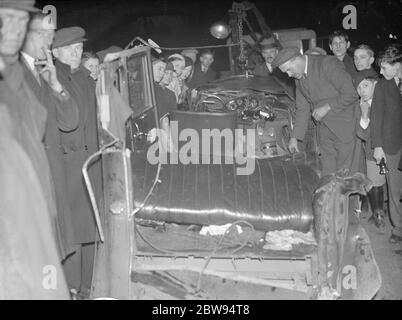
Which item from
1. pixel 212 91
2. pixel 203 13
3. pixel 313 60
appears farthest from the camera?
pixel 203 13

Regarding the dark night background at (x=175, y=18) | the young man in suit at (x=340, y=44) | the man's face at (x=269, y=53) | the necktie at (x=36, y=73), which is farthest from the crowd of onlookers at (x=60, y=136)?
the dark night background at (x=175, y=18)

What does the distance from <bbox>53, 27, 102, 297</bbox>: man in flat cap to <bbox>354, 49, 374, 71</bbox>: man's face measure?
288 centimetres

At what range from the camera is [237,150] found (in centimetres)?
399

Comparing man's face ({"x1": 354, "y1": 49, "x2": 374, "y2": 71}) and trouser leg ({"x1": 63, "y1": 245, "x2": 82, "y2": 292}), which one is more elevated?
man's face ({"x1": 354, "y1": 49, "x2": 374, "y2": 71})

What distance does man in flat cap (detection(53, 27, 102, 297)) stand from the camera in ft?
10.8

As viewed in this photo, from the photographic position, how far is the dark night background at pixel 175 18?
9711 mm

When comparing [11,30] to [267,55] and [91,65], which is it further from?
[267,55]

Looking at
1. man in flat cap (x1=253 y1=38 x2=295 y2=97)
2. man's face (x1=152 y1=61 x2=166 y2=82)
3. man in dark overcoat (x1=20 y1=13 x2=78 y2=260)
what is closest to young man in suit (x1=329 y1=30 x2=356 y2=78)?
man in flat cap (x1=253 y1=38 x2=295 y2=97)

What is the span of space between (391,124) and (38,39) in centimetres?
297

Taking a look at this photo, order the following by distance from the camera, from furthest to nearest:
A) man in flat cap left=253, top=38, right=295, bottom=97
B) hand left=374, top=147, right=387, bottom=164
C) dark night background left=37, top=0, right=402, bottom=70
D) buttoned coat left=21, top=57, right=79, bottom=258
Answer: dark night background left=37, top=0, right=402, bottom=70
man in flat cap left=253, top=38, right=295, bottom=97
hand left=374, top=147, right=387, bottom=164
buttoned coat left=21, top=57, right=79, bottom=258

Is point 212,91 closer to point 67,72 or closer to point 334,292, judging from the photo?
Result: point 67,72

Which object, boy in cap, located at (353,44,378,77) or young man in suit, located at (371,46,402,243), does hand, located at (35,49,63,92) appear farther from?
boy in cap, located at (353,44,378,77)
